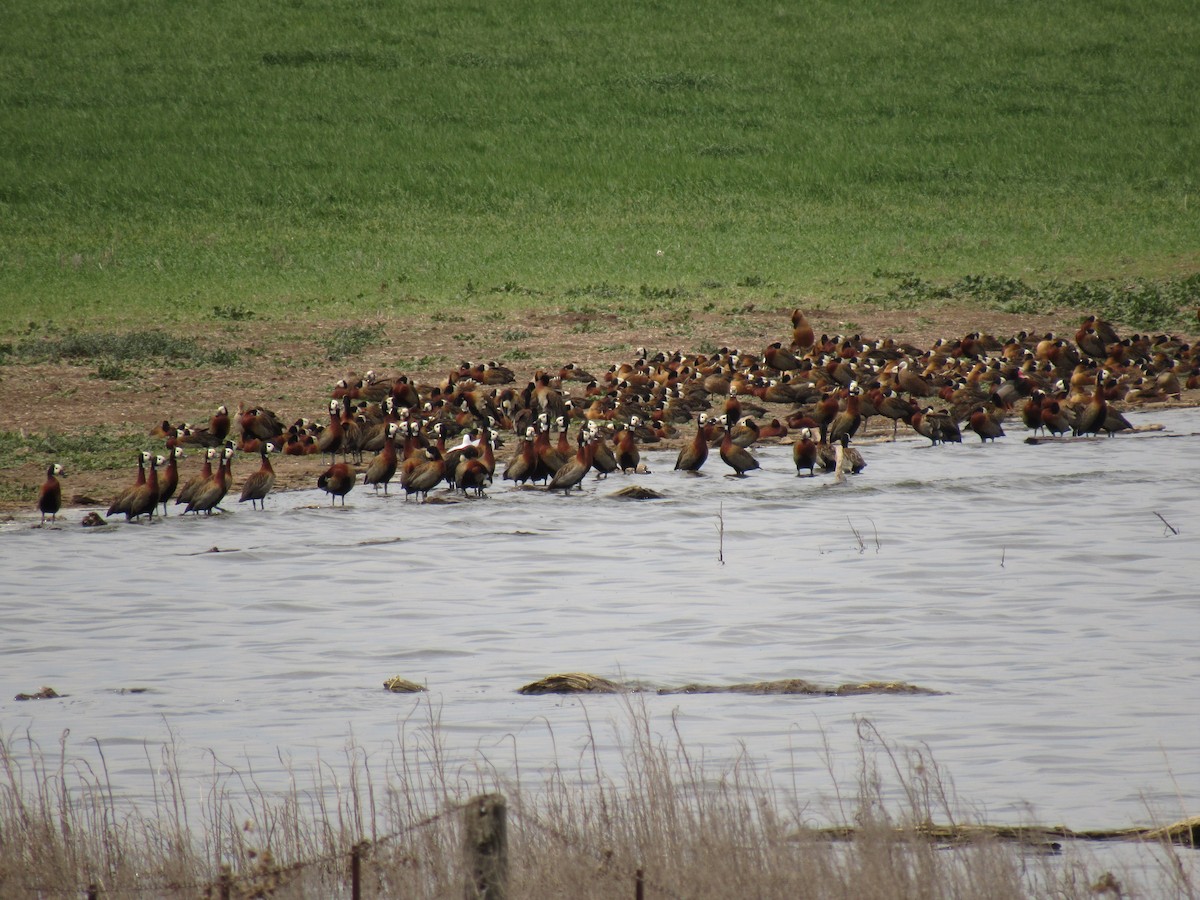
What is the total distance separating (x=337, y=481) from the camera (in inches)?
717

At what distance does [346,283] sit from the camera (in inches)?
1315

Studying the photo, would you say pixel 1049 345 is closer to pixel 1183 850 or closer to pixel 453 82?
pixel 1183 850

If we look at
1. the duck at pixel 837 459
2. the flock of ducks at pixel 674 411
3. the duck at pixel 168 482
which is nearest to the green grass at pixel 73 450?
the flock of ducks at pixel 674 411

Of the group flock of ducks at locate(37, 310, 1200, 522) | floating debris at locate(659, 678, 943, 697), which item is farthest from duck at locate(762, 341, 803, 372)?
floating debris at locate(659, 678, 943, 697)

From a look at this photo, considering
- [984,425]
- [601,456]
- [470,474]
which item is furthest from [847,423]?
[470,474]

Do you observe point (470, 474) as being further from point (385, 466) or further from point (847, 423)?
point (847, 423)

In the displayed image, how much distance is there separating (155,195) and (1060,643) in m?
34.1

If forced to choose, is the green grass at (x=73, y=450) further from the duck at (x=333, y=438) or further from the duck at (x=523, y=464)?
the duck at (x=523, y=464)

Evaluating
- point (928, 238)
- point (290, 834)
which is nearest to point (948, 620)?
point (290, 834)

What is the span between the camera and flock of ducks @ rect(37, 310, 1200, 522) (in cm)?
1900

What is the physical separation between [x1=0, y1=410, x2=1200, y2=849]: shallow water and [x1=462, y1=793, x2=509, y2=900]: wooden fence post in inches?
124

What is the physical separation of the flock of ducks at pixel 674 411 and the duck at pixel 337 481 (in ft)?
0.09

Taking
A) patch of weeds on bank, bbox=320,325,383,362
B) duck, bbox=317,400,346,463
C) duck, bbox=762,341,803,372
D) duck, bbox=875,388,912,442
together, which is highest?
patch of weeds on bank, bbox=320,325,383,362

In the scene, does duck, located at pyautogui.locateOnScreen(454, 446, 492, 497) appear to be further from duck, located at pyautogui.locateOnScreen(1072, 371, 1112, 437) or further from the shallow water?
duck, located at pyautogui.locateOnScreen(1072, 371, 1112, 437)
